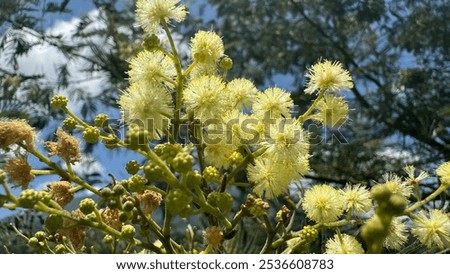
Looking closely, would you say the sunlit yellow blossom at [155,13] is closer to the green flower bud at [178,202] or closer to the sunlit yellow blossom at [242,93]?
the sunlit yellow blossom at [242,93]

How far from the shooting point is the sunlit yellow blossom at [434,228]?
1.86 ft

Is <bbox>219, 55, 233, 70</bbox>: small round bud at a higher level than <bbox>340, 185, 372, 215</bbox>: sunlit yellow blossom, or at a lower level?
higher

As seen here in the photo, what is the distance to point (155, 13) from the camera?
26.1 inches

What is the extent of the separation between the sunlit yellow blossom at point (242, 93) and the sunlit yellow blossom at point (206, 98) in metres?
0.04

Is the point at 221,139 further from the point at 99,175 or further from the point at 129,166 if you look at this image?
the point at 99,175

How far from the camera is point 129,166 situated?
20.9 inches

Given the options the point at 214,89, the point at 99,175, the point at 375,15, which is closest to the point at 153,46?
the point at 214,89

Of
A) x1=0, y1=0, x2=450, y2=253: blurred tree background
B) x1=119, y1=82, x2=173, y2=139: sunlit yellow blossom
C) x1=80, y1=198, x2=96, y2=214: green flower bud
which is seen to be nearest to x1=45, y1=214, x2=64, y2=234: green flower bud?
x1=80, y1=198, x2=96, y2=214: green flower bud

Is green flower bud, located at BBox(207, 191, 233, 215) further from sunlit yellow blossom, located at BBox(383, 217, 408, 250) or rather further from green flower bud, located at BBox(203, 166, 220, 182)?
sunlit yellow blossom, located at BBox(383, 217, 408, 250)

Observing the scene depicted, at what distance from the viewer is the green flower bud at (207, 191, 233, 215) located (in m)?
0.48

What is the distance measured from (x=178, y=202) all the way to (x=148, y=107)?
155 millimetres

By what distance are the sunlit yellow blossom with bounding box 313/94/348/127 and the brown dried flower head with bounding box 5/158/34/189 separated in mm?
280

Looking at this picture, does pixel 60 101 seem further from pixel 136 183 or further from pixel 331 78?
pixel 331 78

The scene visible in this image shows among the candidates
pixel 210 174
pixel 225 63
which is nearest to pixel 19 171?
pixel 210 174
